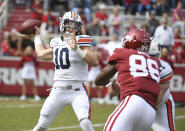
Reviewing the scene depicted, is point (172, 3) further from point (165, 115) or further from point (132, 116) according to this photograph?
point (132, 116)

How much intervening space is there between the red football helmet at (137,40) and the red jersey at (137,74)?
0.21 feet

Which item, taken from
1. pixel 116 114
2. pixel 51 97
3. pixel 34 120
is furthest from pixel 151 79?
pixel 34 120

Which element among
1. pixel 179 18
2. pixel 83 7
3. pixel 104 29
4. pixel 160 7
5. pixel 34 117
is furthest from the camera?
pixel 83 7

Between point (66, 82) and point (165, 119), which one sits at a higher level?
point (66, 82)

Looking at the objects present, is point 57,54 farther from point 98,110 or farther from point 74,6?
point 74,6

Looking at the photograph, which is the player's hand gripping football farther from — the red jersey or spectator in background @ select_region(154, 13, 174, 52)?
spectator in background @ select_region(154, 13, 174, 52)

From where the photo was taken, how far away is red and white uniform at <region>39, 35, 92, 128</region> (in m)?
5.89

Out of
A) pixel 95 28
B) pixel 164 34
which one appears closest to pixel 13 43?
pixel 95 28

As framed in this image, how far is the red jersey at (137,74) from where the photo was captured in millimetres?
4469

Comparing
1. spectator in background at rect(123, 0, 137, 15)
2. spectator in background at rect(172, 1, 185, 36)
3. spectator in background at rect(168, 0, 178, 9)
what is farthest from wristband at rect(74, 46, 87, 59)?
spectator in background at rect(168, 0, 178, 9)

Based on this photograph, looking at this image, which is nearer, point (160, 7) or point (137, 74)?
point (137, 74)

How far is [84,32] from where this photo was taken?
48.8 feet

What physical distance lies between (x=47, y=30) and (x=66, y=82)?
10.2 meters

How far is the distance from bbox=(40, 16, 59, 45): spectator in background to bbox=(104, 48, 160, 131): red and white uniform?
11.3 metres
